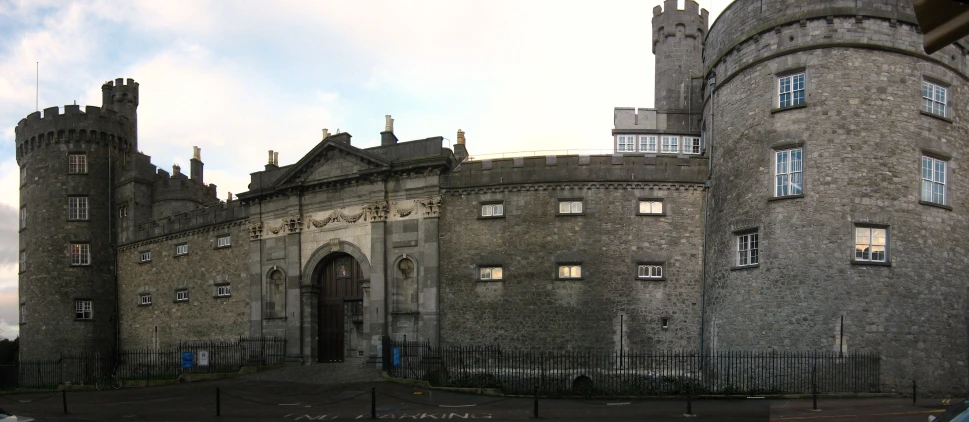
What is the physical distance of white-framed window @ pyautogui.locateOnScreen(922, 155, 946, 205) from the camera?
26.1m

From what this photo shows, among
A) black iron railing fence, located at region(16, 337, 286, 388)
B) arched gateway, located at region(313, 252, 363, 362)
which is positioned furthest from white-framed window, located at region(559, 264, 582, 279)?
black iron railing fence, located at region(16, 337, 286, 388)

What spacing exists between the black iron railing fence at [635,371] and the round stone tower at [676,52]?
1596 cm

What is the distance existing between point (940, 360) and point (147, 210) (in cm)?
4132

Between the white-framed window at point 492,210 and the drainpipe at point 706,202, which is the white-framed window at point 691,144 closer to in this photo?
the drainpipe at point 706,202

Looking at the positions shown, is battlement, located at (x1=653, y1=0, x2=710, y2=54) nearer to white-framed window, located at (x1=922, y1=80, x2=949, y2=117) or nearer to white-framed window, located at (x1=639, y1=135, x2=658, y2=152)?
white-framed window, located at (x1=639, y1=135, x2=658, y2=152)

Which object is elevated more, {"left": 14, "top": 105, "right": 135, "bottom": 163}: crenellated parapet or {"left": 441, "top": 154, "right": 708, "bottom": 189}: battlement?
{"left": 14, "top": 105, "right": 135, "bottom": 163}: crenellated parapet

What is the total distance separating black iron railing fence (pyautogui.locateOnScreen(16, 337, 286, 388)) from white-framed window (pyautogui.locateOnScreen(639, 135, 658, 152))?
19117 mm

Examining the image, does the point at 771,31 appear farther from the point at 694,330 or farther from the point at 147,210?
the point at 147,210

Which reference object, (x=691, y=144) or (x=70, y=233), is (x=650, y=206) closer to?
(x=691, y=144)

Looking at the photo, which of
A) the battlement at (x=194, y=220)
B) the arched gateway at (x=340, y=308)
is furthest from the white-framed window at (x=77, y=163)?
the arched gateway at (x=340, y=308)

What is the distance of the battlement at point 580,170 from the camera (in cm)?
3111

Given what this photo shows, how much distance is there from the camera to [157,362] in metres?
43.9

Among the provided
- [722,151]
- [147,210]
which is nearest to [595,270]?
[722,151]

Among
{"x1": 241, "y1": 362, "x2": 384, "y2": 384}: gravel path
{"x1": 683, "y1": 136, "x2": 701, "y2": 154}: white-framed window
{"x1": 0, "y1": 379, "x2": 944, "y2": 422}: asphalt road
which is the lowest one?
{"x1": 241, "y1": 362, "x2": 384, "y2": 384}: gravel path
